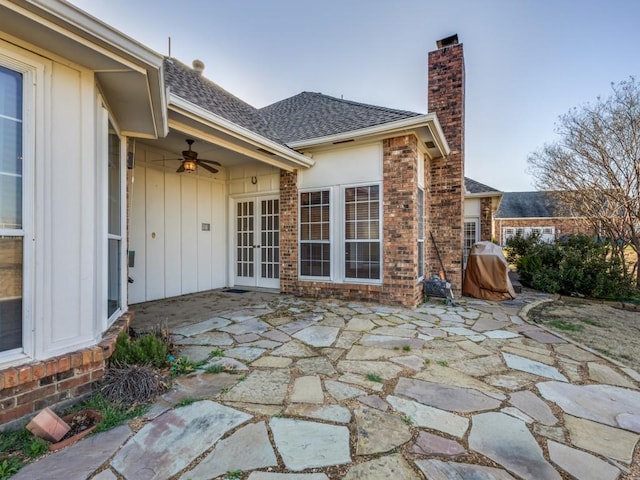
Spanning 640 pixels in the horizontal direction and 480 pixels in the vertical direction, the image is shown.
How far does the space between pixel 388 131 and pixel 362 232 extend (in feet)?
6.12

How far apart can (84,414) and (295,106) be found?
A: 8.09 m

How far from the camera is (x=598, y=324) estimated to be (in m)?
4.56

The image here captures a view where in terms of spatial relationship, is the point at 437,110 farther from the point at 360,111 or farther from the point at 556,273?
the point at 556,273

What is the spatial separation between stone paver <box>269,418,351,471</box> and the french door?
490 cm

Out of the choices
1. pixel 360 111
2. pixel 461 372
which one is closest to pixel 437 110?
pixel 360 111

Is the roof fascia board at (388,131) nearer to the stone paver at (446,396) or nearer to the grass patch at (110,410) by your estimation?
the stone paver at (446,396)

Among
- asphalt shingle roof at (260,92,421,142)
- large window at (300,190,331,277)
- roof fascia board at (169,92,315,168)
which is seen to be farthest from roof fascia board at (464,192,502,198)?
roof fascia board at (169,92,315,168)

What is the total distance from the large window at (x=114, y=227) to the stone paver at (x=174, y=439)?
1424mm

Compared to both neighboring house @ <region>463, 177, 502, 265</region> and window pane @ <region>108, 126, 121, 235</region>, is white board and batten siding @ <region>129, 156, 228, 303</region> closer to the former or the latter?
window pane @ <region>108, 126, 121, 235</region>

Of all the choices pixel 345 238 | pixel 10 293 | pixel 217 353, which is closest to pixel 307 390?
pixel 217 353

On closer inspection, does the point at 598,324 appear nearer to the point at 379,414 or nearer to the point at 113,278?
the point at 379,414

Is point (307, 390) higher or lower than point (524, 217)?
lower

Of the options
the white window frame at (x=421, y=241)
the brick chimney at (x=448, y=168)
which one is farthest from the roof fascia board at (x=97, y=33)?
the brick chimney at (x=448, y=168)

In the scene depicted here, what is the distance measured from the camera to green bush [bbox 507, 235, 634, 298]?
6.69 metres
